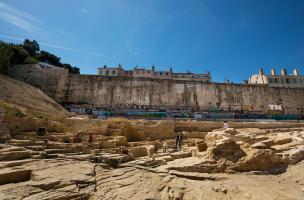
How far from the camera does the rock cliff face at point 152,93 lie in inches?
1208

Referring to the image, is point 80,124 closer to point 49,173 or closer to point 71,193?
point 49,173

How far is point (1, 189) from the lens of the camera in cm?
519

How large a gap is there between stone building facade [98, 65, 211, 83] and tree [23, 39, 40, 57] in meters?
14.6

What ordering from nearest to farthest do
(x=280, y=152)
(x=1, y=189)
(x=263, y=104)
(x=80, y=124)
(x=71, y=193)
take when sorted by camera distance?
(x=1, y=189) → (x=71, y=193) → (x=280, y=152) → (x=80, y=124) → (x=263, y=104)

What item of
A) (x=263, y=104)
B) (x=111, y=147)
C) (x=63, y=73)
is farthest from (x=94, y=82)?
(x=263, y=104)

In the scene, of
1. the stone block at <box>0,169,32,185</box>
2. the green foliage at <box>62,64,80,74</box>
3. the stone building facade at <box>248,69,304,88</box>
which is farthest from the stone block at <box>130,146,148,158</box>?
the stone building facade at <box>248,69,304,88</box>

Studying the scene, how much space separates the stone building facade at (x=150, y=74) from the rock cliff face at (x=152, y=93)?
15.6 metres

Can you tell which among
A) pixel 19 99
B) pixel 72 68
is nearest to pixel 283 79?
pixel 72 68

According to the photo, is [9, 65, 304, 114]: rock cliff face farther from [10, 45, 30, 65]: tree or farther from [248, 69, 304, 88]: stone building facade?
[248, 69, 304, 88]: stone building facade

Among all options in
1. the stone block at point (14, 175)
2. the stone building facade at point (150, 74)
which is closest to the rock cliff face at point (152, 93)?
the stone building facade at point (150, 74)

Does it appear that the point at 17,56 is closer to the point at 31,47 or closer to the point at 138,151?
the point at 31,47

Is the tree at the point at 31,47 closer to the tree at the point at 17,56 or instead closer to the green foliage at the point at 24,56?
the green foliage at the point at 24,56

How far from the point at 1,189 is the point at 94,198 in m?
2.35

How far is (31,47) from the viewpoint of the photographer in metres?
40.9
